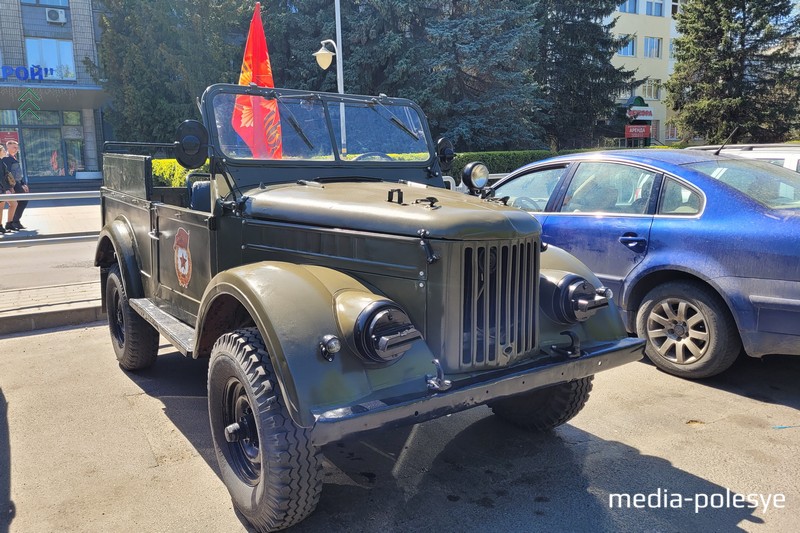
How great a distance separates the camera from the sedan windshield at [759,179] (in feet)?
15.7

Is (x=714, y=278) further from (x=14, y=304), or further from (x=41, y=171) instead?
(x=41, y=171)

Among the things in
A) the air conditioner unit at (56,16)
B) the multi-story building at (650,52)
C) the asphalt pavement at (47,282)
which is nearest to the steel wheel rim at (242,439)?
the asphalt pavement at (47,282)

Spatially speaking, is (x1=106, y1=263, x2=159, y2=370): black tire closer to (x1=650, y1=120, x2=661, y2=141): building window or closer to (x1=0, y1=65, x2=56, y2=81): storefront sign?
(x1=0, y1=65, x2=56, y2=81): storefront sign

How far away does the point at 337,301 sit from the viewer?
2.94 meters

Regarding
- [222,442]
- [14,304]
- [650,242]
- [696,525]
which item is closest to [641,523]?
[696,525]

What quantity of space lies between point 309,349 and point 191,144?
173 centimetres

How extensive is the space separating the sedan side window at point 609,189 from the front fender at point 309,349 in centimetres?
307

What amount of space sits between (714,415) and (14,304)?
6.49m

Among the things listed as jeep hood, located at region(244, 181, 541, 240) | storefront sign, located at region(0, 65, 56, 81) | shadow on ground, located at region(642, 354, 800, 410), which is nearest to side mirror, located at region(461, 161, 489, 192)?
jeep hood, located at region(244, 181, 541, 240)

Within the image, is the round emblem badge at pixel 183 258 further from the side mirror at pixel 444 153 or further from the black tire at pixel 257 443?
the side mirror at pixel 444 153

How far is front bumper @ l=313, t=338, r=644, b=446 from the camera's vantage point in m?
2.55

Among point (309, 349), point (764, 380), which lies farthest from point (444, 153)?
point (764, 380)

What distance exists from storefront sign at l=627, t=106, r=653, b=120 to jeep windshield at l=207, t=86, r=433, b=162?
35730mm

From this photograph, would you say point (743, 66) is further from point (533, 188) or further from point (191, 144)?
point (191, 144)
